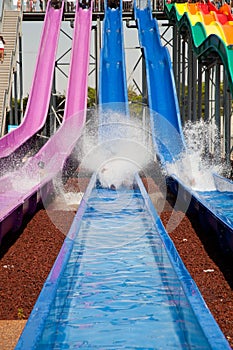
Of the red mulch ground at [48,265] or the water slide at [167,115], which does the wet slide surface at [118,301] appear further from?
the water slide at [167,115]

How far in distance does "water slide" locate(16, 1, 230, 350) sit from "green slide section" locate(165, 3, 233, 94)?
434cm

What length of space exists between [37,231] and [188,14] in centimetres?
766

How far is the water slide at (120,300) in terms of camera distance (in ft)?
9.92

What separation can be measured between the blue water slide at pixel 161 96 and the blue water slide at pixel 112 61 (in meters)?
0.50

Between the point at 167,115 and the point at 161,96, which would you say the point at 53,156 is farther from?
the point at 161,96

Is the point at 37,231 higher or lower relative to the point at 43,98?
lower

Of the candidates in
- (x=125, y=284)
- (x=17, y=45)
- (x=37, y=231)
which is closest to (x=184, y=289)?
(x=125, y=284)

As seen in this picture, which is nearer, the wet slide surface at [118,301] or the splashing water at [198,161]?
the wet slide surface at [118,301]

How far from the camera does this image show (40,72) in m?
14.2

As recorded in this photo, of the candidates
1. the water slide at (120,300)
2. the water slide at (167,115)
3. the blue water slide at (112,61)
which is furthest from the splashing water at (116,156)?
the blue water slide at (112,61)

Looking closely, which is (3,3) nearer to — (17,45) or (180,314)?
(17,45)

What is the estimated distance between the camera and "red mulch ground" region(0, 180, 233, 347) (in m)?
4.02

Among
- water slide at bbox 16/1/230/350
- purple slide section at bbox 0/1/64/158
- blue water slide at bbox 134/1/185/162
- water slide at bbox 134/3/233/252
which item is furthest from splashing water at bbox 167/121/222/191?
water slide at bbox 16/1/230/350

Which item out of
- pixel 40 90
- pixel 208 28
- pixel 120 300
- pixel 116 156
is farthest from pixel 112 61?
pixel 120 300
